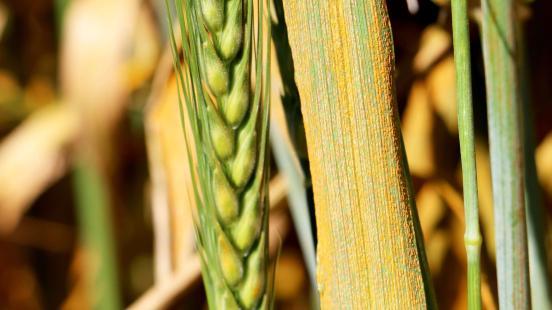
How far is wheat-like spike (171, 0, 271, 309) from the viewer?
1.40ft

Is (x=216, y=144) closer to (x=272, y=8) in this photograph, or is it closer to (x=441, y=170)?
(x=272, y=8)

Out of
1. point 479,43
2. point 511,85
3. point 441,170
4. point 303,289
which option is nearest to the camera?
point 511,85

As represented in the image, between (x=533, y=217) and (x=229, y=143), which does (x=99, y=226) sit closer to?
(x=229, y=143)

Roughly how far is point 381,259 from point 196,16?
0.57 ft

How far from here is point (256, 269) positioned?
1.52ft

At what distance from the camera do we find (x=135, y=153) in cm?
150

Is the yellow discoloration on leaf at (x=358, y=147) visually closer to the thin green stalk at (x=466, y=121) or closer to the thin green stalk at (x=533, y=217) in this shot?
the thin green stalk at (x=466, y=121)

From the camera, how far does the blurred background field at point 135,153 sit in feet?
2.41

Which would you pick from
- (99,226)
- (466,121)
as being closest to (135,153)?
(99,226)

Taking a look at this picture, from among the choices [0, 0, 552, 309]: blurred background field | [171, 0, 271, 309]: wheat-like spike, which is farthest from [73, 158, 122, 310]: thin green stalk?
[171, 0, 271, 309]: wheat-like spike

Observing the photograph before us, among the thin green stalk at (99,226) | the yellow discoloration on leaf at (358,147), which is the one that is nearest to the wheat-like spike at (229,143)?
the yellow discoloration on leaf at (358,147)

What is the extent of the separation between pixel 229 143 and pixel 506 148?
0.52 ft

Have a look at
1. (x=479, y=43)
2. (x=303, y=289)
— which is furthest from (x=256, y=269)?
(x=303, y=289)

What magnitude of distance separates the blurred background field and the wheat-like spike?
0.17 ft
